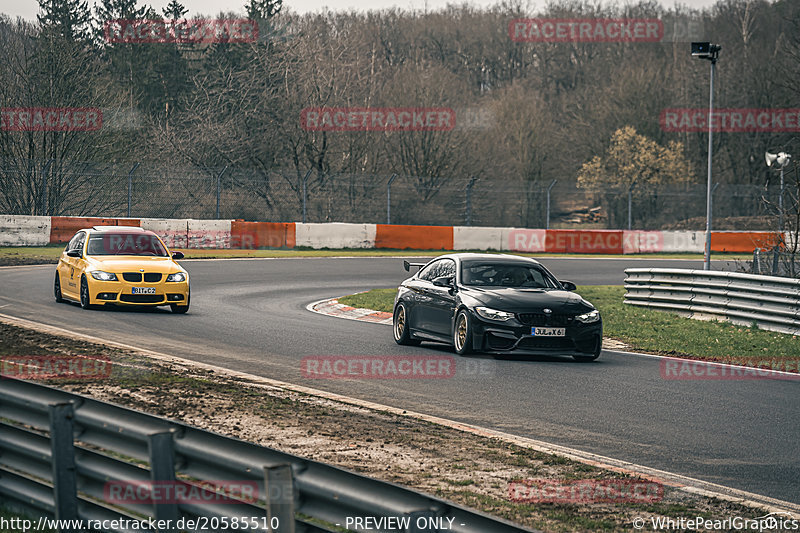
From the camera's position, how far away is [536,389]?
37.4 feet

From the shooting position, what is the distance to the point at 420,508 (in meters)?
3.42

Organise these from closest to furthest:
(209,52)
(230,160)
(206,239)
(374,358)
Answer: (374,358) → (206,239) → (230,160) → (209,52)

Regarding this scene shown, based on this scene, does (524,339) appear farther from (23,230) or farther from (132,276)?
(23,230)

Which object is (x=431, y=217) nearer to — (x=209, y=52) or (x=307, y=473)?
(x=209, y=52)

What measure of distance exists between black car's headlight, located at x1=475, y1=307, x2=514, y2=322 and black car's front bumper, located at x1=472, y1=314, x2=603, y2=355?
7 centimetres

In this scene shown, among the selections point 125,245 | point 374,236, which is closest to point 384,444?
point 125,245

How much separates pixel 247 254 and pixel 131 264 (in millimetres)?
16446

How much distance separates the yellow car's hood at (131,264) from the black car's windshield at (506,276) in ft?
19.7

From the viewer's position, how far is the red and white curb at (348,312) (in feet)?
63.4

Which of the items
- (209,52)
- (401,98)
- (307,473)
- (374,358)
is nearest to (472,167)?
(401,98)

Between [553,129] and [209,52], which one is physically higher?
[209,52]

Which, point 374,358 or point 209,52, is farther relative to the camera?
point 209,52

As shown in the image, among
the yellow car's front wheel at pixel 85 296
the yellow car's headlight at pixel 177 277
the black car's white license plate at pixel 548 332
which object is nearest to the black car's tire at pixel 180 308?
the yellow car's headlight at pixel 177 277

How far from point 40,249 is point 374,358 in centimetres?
2249
